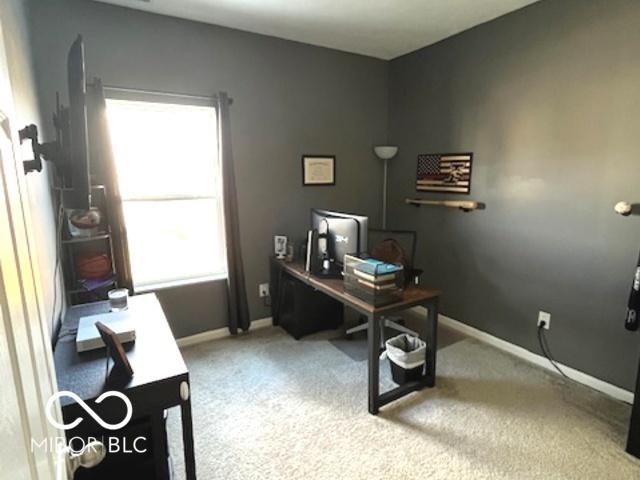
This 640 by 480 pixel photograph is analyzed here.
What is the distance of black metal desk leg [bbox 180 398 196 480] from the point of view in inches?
54.3

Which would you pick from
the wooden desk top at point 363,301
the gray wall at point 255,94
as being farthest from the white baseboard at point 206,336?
the wooden desk top at point 363,301

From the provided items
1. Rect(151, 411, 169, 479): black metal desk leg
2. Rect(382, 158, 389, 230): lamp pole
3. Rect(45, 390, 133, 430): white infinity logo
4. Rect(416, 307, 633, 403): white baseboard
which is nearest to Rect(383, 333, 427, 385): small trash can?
Rect(416, 307, 633, 403): white baseboard

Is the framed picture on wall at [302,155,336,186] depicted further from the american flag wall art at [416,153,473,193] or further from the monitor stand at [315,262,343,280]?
the monitor stand at [315,262,343,280]

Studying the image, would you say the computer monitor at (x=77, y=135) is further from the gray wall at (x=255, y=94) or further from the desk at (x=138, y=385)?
the gray wall at (x=255, y=94)

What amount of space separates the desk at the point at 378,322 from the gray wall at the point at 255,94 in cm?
93

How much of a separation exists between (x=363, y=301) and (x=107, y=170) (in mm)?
1975

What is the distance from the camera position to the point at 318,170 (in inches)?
138

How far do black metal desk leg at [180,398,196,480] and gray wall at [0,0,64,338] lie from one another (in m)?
0.69

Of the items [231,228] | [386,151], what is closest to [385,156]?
[386,151]

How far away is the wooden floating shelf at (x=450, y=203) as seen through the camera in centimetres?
303

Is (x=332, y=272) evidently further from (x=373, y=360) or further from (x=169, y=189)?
(x=169, y=189)

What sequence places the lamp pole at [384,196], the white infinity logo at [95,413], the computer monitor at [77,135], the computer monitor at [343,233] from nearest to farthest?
the white infinity logo at [95,413]
the computer monitor at [77,135]
the computer monitor at [343,233]
the lamp pole at [384,196]

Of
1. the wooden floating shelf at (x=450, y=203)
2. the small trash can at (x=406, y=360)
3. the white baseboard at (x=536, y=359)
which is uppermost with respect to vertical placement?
the wooden floating shelf at (x=450, y=203)

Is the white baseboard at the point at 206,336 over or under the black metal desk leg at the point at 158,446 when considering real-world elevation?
under
